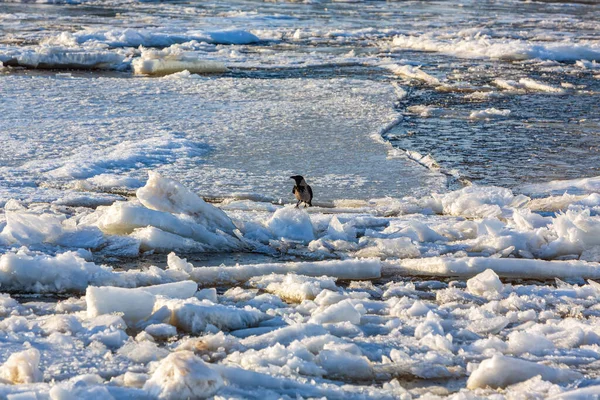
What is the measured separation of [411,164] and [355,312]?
4.12 m

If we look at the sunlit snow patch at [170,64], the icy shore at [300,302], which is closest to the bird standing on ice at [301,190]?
the icy shore at [300,302]

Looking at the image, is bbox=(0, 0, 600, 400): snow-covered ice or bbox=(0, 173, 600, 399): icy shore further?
bbox=(0, 0, 600, 400): snow-covered ice

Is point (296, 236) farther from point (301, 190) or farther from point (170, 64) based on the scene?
point (170, 64)

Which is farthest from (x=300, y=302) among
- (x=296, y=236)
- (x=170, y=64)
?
(x=170, y=64)

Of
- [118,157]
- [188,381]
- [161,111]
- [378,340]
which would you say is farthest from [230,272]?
[161,111]

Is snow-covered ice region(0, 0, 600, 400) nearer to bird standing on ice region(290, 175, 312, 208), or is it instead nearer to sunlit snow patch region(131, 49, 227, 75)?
sunlit snow patch region(131, 49, 227, 75)

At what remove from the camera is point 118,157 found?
25.4 feet

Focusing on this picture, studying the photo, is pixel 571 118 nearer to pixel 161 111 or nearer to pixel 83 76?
pixel 161 111

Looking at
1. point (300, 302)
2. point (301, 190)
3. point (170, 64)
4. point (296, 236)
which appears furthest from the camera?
point (170, 64)

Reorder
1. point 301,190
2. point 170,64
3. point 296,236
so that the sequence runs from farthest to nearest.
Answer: point 170,64
point 301,190
point 296,236

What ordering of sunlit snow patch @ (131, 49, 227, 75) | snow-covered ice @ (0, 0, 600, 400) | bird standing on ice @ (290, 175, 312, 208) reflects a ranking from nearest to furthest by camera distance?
1. snow-covered ice @ (0, 0, 600, 400)
2. bird standing on ice @ (290, 175, 312, 208)
3. sunlit snow patch @ (131, 49, 227, 75)

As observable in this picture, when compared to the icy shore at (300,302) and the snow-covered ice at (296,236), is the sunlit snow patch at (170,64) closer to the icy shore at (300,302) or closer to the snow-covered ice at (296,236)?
the snow-covered ice at (296,236)

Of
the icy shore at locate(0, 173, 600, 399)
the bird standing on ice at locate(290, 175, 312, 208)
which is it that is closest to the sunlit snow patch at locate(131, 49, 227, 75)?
the icy shore at locate(0, 173, 600, 399)

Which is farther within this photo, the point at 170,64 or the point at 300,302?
the point at 170,64
